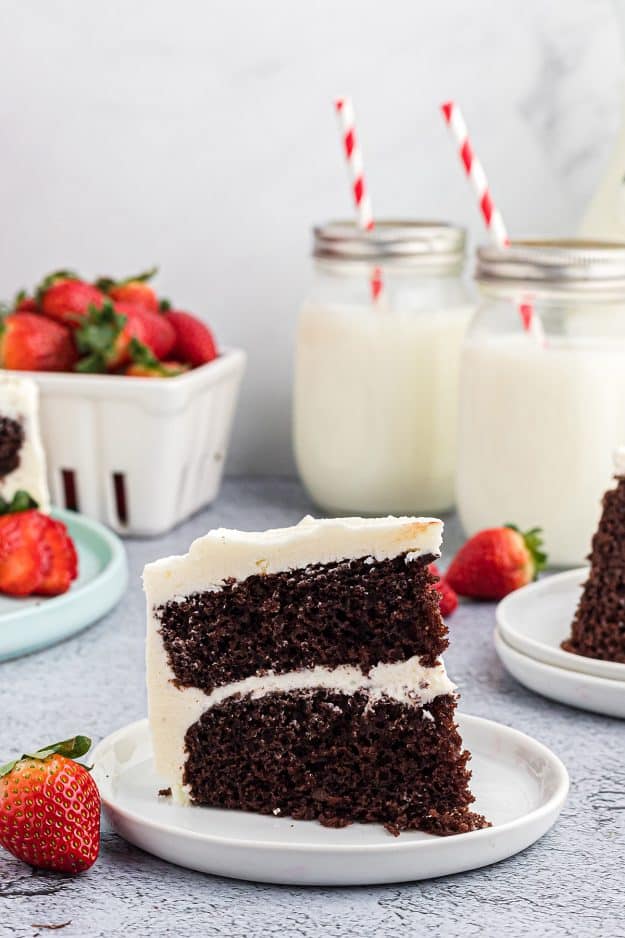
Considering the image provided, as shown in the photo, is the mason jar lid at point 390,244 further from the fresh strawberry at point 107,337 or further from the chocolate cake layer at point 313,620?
the chocolate cake layer at point 313,620

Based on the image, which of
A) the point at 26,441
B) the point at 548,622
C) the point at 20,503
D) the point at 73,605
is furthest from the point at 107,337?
the point at 548,622

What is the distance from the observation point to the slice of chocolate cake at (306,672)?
1214 mm

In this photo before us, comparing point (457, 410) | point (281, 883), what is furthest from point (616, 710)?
point (457, 410)

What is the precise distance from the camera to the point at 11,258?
2.55m

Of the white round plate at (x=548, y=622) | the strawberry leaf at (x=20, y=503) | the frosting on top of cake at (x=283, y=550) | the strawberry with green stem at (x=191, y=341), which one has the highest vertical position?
the frosting on top of cake at (x=283, y=550)

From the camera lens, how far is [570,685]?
1486 mm

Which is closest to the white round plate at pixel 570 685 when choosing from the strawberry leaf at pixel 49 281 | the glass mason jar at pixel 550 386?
the glass mason jar at pixel 550 386

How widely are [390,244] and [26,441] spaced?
0.62 metres

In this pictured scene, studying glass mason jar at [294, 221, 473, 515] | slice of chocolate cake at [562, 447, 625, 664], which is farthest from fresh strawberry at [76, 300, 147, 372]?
slice of chocolate cake at [562, 447, 625, 664]

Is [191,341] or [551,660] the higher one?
[191,341]

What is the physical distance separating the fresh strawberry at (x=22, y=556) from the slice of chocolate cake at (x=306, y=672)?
564 mm

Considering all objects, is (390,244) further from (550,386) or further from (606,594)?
(606,594)

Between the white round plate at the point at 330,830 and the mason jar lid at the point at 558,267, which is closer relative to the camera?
the white round plate at the point at 330,830

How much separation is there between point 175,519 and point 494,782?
3.55 ft
